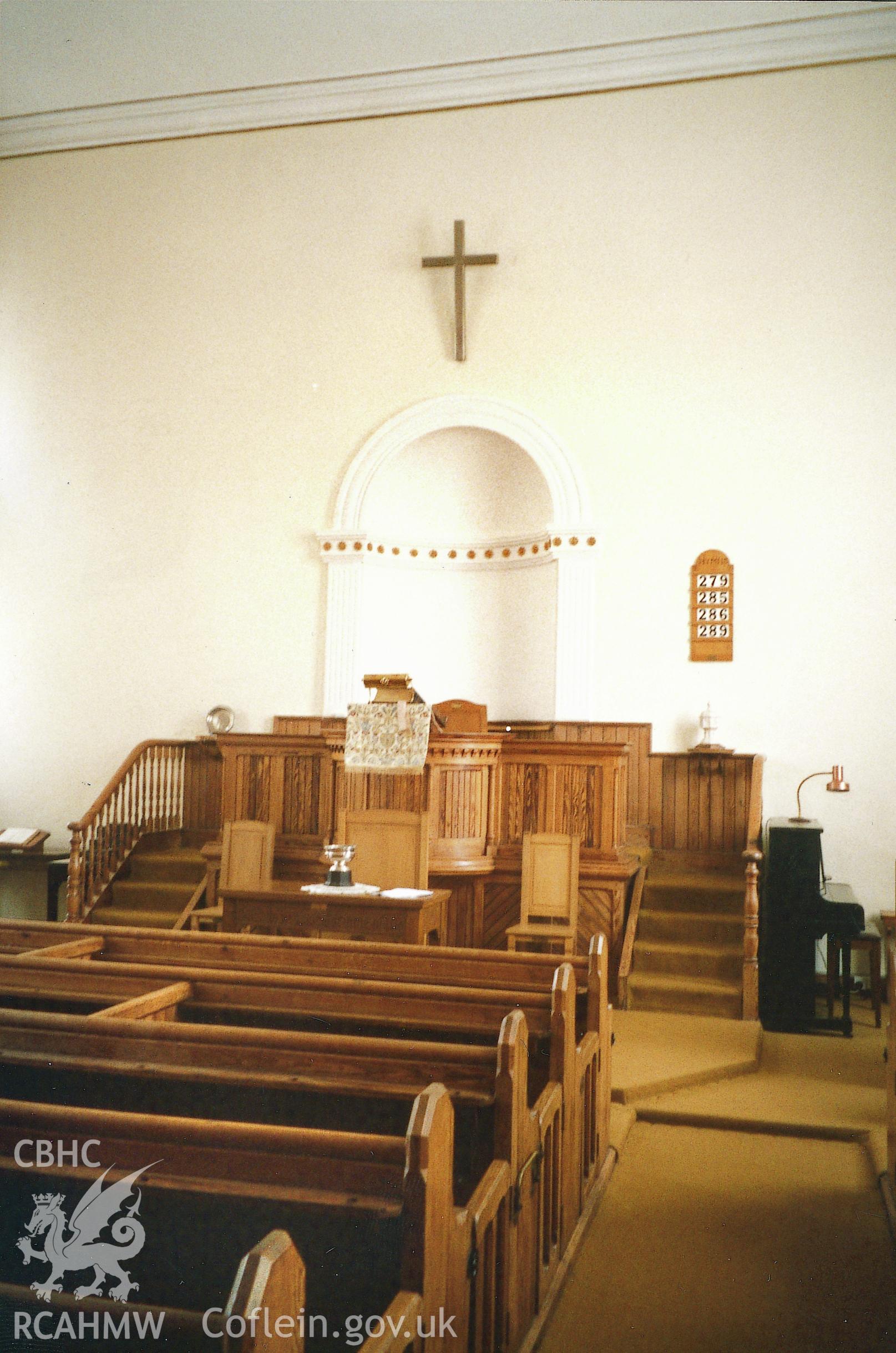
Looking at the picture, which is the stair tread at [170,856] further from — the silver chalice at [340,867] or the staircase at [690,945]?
the staircase at [690,945]

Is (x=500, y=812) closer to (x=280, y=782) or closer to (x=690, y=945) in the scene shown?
(x=690, y=945)

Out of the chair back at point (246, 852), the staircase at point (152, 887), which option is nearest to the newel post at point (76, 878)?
the staircase at point (152, 887)

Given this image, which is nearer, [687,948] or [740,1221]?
[740,1221]

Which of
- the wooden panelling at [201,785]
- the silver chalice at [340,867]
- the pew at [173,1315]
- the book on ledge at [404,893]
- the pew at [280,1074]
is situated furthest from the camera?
the wooden panelling at [201,785]

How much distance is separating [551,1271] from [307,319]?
8.09 m

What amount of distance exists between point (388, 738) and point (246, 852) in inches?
48.4

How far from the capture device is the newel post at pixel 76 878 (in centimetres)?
771

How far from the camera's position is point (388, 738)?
22.3 ft

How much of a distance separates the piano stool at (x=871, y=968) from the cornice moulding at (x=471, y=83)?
6.68 meters

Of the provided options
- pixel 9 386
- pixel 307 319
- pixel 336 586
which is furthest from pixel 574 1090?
pixel 9 386

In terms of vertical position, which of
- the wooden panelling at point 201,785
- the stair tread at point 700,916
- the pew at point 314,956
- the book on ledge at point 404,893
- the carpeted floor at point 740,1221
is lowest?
the carpeted floor at point 740,1221

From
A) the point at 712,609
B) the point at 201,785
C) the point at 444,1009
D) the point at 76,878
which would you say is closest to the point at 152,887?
the point at 76,878

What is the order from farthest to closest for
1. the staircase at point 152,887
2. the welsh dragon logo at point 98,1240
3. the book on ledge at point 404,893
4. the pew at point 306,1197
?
the staircase at point 152,887 < the book on ledge at point 404,893 < the welsh dragon logo at point 98,1240 < the pew at point 306,1197

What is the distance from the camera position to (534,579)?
9.15m
